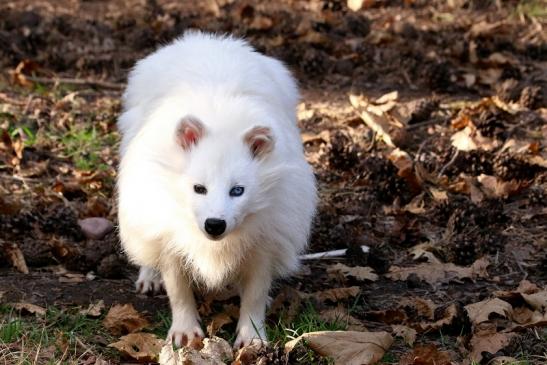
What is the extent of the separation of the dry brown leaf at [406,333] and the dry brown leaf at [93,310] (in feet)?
4.68

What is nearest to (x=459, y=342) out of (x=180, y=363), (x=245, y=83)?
(x=180, y=363)

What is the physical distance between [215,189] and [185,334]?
2.87 feet

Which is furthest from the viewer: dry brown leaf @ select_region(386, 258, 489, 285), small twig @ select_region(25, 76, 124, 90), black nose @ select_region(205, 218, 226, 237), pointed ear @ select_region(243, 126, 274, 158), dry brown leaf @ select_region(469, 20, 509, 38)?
dry brown leaf @ select_region(469, 20, 509, 38)

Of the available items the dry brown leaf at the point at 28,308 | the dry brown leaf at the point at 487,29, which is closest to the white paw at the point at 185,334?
the dry brown leaf at the point at 28,308

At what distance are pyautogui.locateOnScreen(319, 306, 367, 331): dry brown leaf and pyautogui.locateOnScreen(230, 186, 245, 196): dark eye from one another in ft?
2.81

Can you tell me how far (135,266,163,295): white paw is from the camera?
5.10 meters

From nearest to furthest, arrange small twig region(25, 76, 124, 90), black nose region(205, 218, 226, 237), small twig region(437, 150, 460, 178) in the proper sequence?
black nose region(205, 218, 226, 237)
small twig region(437, 150, 460, 178)
small twig region(25, 76, 124, 90)

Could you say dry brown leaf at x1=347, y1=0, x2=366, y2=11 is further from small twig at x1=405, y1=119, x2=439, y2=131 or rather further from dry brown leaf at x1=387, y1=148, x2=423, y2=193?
dry brown leaf at x1=387, y1=148, x2=423, y2=193

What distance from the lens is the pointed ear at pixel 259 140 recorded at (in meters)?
4.18

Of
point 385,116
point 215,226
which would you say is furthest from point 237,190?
point 385,116

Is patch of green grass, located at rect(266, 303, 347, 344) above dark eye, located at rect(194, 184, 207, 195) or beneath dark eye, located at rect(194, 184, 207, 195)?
beneath

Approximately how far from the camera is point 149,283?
5105 mm

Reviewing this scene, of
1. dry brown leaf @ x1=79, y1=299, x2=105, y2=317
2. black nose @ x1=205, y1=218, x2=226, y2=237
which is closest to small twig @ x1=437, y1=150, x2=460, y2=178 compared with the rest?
dry brown leaf @ x1=79, y1=299, x2=105, y2=317

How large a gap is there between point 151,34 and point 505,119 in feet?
10.7
